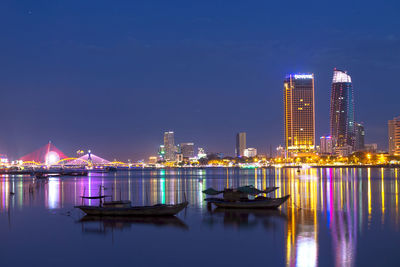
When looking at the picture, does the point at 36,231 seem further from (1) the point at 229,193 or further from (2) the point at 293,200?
(2) the point at 293,200

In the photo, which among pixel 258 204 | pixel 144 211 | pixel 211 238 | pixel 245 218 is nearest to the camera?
pixel 211 238

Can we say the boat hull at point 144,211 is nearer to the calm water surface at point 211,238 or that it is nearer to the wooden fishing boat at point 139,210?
the wooden fishing boat at point 139,210

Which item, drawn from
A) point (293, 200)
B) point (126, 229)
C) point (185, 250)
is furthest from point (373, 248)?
point (293, 200)

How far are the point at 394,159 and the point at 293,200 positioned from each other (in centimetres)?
17869

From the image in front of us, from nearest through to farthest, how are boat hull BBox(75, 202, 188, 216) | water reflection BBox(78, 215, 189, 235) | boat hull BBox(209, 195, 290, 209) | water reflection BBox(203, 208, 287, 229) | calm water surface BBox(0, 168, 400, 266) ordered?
1. calm water surface BBox(0, 168, 400, 266)
2. water reflection BBox(78, 215, 189, 235)
3. water reflection BBox(203, 208, 287, 229)
4. boat hull BBox(75, 202, 188, 216)
5. boat hull BBox(209, 195, 290, 209)

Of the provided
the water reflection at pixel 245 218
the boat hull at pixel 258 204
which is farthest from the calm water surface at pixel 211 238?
the boat hull at pixel 258 204

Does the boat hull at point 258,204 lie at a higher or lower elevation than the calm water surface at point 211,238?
higher

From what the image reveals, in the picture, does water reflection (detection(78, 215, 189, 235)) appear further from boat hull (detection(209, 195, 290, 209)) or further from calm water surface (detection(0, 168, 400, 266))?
boat hull (detection(209, 195, 290, 209))

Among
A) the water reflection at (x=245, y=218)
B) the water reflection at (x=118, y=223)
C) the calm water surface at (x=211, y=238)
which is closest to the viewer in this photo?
the calm water surface at (x=211, y=238)

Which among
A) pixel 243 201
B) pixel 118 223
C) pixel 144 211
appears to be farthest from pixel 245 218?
pixel 118 223

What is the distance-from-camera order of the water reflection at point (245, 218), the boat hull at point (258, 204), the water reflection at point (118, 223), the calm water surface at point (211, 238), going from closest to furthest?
the calm water surface at point (211, 238) → the water reflection at point (118, 223) → the water reflection at point (245, 218) → the boat hull at point (258, 204)

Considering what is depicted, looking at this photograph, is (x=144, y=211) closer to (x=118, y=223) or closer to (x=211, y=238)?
(x=118, y=223)

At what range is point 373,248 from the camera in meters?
18.8

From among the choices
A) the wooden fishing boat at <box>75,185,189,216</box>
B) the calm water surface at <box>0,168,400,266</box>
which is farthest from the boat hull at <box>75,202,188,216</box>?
the calm water surface at <box>0,168,400,266</box>
